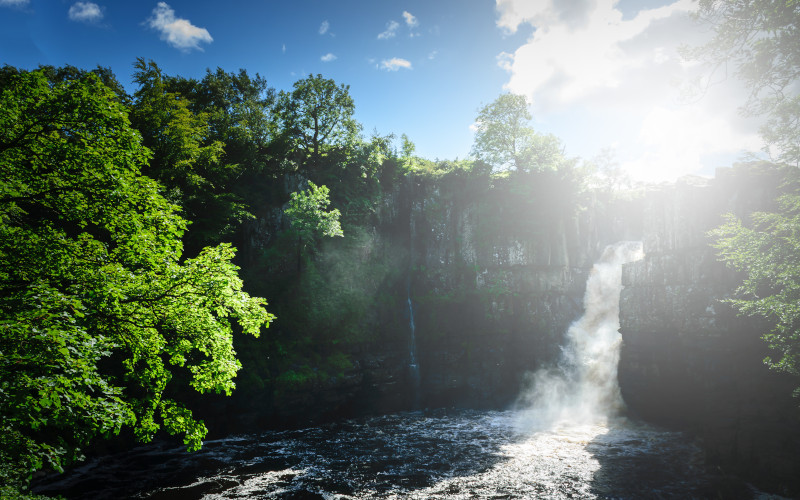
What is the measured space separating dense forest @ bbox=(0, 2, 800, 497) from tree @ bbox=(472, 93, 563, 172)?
21 centimetres

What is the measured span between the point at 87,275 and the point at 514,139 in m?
37.9

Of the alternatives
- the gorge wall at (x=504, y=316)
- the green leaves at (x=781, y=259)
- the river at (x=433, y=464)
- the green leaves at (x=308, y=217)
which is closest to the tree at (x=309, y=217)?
the green leaves at (x=308, y=217)

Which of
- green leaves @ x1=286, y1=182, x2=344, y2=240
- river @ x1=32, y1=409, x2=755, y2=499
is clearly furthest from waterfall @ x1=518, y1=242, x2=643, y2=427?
green leaves @ x1=286, y1=182, x2=344, y2=240

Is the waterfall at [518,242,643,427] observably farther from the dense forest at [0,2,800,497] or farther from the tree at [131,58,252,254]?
the tree at [131,58,252,254]

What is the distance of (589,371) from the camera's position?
98.7 ft

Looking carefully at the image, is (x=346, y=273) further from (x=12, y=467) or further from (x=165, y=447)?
(x=12, y=467)

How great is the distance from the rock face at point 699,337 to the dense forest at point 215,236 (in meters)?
2.07

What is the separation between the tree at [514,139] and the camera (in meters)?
36.3

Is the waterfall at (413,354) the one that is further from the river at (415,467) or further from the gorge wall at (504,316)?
the river at (415,467)

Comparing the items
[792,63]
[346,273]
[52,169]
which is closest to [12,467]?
[52,169]

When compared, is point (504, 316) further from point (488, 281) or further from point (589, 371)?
point (589, 371)

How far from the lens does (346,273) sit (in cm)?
3048

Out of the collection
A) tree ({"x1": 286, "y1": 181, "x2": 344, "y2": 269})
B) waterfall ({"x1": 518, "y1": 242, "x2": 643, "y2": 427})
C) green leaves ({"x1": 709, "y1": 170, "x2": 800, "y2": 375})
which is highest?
tree ({"x1": 286, "y1": 181, "x2": 344, "y2": 269})

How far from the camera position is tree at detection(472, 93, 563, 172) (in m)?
36.3
